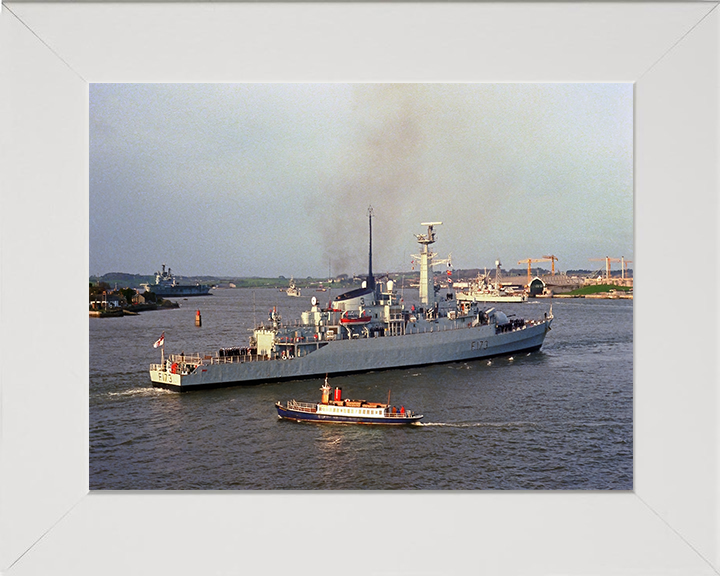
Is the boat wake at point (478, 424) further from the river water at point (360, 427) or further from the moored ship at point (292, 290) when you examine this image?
the moored ship at point (292, 290)

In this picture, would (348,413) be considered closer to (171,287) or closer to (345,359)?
A: (345,359)

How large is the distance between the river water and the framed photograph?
115cm

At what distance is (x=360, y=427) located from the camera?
5.20 m

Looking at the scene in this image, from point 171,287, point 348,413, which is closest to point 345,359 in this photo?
point 348,413

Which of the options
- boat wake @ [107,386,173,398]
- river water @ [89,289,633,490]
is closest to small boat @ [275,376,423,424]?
river water @ [89,289,633,490]

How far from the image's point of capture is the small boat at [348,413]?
520 cm

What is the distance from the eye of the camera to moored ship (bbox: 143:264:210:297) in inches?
268

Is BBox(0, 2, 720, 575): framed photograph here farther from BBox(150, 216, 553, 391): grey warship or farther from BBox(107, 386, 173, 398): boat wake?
BBox(150, 216, 553, 391): grey warship

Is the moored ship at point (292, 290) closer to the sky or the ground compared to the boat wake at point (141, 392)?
closer to the sky
